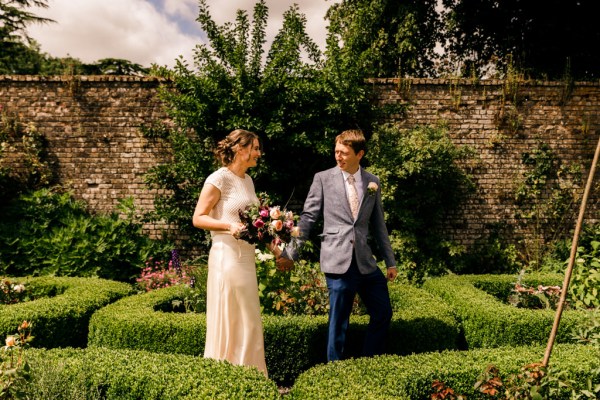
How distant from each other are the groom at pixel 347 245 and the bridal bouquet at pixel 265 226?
0.28 meters

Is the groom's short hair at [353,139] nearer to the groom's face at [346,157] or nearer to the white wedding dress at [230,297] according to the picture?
the groom's face at [346,157]

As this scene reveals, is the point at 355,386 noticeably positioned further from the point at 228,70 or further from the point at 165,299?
the point at 228,70

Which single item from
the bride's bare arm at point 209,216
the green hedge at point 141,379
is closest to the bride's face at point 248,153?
the bride's bare arm at point 209,216

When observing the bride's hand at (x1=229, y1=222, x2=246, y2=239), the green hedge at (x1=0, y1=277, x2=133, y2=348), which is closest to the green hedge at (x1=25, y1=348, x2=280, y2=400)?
the bride's hand at (x1=229, y1=222, x2=246, y2=239)

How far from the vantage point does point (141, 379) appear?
2857 mm

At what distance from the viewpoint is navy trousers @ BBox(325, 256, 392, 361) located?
11.7 feet

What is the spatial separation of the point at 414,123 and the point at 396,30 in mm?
4802

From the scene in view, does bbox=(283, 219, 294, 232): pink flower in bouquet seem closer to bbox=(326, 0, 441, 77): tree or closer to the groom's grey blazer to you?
the groom's grey blazer

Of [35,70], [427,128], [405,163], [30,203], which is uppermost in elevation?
[35,70]

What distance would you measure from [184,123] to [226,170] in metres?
4.91

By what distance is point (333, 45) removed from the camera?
8039mm

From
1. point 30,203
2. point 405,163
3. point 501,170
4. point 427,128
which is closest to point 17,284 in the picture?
point 30,203

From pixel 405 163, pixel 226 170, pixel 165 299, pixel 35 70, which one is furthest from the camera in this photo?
pixel 35 70

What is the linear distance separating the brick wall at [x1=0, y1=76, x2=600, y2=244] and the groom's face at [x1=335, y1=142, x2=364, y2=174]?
5.22 m
